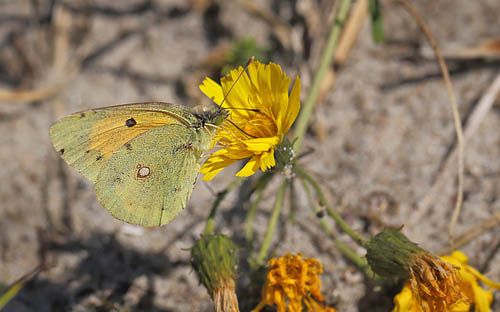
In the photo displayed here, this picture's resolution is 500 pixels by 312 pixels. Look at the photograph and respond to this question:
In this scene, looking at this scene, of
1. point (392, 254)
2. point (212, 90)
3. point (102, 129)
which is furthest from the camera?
point (212, 90)

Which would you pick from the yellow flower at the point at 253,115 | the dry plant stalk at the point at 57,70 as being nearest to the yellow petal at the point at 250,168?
the yellow flower at the point at 253,115

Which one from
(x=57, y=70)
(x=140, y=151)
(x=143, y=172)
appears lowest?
(x=143, y=172)

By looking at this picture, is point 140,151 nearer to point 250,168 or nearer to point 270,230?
point 250,168

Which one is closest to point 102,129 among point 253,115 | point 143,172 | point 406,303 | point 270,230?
point 143,172

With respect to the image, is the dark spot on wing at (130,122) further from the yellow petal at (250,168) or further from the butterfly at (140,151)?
the yellow petal at (250,168)

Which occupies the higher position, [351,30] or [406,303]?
[351,30]

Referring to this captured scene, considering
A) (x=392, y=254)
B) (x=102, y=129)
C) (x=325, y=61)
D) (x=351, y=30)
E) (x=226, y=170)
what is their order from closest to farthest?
(x=392, y=254) → (x=102, y=129) → (x=325, y=61) → (x=226, y=170) → (x=351, y=30)

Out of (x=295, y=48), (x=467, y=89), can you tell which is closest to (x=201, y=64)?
(x=295, y=48)

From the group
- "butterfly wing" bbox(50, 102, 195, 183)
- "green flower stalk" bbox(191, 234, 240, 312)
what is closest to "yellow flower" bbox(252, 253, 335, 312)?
"green flower stalk" bbox(191, 234, 240, 312)
